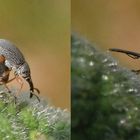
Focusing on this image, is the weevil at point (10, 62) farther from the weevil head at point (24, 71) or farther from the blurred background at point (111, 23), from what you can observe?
the blurred background at point (111, 23)

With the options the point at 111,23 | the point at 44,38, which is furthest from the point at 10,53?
the point at 111,23

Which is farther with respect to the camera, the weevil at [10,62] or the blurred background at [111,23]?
the blurred background at [111,23]

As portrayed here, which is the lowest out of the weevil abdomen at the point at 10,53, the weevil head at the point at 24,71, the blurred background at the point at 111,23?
the weevil head at the point at 24,71

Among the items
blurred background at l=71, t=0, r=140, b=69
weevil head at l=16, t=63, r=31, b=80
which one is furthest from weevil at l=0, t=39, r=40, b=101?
blurred background at l=71, t=0, r=140, b=69

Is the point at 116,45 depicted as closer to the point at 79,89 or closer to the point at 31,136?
the point at 79,89

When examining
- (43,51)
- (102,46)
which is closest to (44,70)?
(43,51)

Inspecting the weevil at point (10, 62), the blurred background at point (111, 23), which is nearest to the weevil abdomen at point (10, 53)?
the weevil at point (10, 62)

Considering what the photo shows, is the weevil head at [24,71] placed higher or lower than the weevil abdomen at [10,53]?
lower
